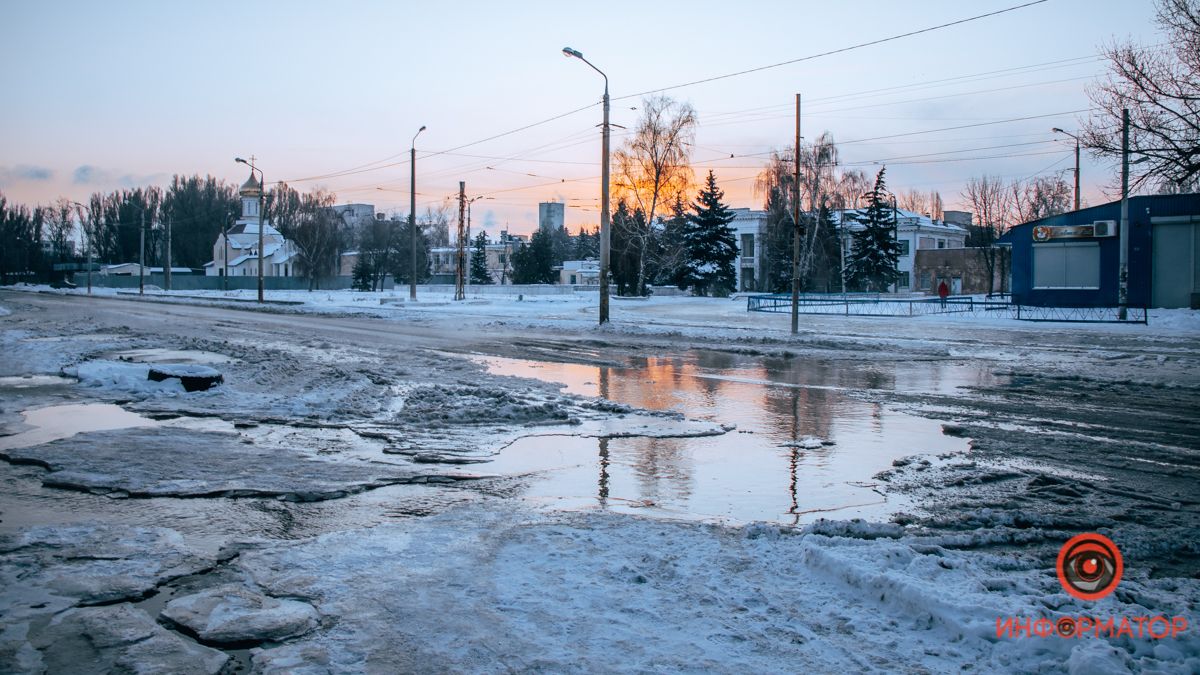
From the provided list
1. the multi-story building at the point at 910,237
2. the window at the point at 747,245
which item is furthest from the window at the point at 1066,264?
the window at the point at 747,245

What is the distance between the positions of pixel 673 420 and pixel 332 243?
96398 millimetres

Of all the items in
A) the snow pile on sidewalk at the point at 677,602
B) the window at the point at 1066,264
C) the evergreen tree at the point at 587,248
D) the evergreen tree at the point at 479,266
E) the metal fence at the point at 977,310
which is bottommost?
the snow pile on sidewalk at the point at 677,602

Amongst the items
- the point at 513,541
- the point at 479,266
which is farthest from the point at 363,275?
the point at 513,541

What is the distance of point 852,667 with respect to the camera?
3.69 metres

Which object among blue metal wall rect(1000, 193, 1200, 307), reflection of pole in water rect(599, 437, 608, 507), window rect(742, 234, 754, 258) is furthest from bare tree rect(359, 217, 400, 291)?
reflection of pole in water rect(599, 437, 608, 507)

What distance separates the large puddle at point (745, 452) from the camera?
21.6 feet

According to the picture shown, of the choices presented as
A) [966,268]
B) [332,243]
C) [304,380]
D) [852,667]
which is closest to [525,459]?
[852,667]

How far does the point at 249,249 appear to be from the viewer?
11588cm

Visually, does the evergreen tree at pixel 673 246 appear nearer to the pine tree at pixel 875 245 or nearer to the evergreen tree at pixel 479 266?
the pine tree at pixel 875 245

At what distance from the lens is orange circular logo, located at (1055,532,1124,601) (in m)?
4.52

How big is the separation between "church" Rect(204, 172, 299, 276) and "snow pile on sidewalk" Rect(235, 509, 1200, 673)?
11210 centimetres

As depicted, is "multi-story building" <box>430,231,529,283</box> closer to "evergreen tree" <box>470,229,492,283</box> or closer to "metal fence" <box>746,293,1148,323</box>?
"evergreen tree" <box>470,229,492,283</box>

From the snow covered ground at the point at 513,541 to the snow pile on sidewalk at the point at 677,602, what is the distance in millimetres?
18

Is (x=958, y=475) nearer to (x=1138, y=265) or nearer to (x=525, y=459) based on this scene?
(x=525, y=459)
